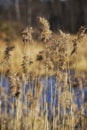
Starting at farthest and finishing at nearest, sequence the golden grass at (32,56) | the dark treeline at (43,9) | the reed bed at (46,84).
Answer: the dark treeline at (43,9)
the golden grass at (32,56)
the reed bed at (46,84)

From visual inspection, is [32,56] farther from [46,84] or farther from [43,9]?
[43,9]

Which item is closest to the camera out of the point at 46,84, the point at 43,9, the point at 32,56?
the point at 46,84

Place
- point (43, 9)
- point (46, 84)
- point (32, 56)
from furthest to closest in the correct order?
point (43, 9)
point (32, 56)
point (46, 84)

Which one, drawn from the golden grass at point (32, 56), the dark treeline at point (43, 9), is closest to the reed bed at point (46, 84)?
the golden grass at point (32, 56)

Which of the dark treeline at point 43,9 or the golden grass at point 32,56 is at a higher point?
the dark treeline at point 43,9

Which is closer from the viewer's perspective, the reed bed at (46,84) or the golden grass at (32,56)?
the reed bed at (46,84)

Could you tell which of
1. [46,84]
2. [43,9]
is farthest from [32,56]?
[43,9]

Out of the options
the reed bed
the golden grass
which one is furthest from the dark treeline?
the reed bed

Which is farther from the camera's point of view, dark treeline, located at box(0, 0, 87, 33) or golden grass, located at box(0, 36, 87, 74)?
dark treeline, located at box(0, 0, 87, 33)

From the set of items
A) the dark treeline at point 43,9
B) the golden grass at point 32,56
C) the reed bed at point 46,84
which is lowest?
the reed bed at point 46,84

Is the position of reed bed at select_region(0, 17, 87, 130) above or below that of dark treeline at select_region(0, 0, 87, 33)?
below

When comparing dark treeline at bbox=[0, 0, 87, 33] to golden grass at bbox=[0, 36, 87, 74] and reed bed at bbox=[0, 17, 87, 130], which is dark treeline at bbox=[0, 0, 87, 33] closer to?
golden grass at bbox=[0, 36, 87, 74]

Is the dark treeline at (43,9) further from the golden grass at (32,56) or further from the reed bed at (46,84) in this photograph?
the reed bed at (46,84)

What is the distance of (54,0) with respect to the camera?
3712 cm
